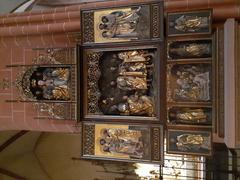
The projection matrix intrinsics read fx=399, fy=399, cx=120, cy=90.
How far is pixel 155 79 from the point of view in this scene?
4.85 meters

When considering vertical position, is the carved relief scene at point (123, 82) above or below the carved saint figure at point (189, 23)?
below

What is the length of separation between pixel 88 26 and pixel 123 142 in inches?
60.2

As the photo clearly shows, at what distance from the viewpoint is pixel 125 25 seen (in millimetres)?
4898

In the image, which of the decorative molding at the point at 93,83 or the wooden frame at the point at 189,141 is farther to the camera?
the decorative molding at the point at 93,83

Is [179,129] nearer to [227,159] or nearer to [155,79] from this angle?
[155,79]

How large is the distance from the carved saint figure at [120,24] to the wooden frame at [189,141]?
4.26ft

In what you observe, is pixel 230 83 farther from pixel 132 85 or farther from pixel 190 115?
pixel 132 85

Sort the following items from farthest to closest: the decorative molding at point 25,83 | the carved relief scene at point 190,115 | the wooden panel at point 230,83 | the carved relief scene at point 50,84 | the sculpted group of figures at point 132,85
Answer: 1. the decorative molding at point 25,83
2. the carved relief scene at point 50,84
3. the sculpted group of figures at point 132,85
4. the carved relief scene at point 190,115
5. the wooden panel at point 230,83

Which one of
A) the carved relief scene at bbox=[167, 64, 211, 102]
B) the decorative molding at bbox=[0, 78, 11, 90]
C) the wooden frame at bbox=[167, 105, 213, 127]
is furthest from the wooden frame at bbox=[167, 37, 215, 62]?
the decorative molding at bbox=[0, 78, 11, 90]

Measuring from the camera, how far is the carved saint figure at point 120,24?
485 cm

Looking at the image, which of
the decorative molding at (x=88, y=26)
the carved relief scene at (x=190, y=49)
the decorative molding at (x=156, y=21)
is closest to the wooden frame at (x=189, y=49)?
the carved relief scene at (x=190, y=49)

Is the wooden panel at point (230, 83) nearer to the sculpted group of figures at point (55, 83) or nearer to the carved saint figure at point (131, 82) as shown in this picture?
the carved saint figure at point (131, 82)

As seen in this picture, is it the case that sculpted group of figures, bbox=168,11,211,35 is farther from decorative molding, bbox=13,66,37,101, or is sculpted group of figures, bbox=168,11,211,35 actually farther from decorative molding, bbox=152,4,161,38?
decorative molding, bbox=13,66,37,101

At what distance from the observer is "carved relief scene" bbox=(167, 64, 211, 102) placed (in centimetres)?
485
